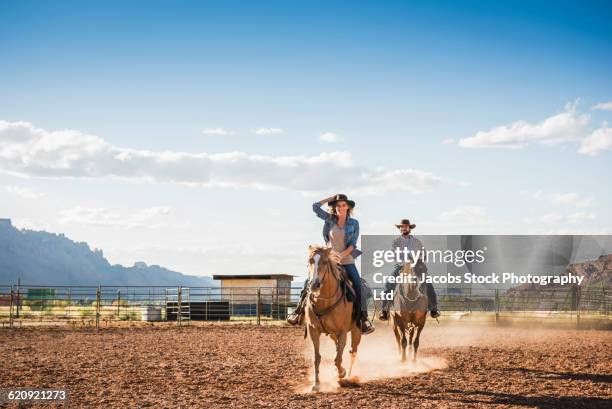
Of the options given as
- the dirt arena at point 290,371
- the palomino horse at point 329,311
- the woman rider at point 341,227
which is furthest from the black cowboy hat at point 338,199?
the dirt arena at point 290,371

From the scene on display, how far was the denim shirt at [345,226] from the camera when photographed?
379 inches

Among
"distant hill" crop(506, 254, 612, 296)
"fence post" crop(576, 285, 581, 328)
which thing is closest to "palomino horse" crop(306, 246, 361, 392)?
"fence post" crop(576, 285, 581, 328)

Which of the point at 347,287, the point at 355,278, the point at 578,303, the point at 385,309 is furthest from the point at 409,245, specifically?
the point at 578,303

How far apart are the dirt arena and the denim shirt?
2.12m

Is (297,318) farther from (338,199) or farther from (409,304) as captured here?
(409,304)

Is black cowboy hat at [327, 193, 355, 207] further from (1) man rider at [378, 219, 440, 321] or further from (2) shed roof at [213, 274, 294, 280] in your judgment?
(2) shed roof at [213, 274, 294, 280]

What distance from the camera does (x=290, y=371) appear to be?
11.7 m

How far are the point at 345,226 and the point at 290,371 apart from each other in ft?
11.1

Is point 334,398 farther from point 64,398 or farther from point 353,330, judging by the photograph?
point 64,398

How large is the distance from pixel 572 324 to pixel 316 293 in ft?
68.3

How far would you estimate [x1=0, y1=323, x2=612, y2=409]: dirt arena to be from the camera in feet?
28.9

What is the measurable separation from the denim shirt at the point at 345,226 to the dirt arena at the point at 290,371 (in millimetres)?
2118

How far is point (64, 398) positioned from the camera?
894cm

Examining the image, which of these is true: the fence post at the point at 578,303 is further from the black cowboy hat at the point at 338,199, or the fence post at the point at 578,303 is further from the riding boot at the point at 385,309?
the black cowboy hat at the point at 338,199
